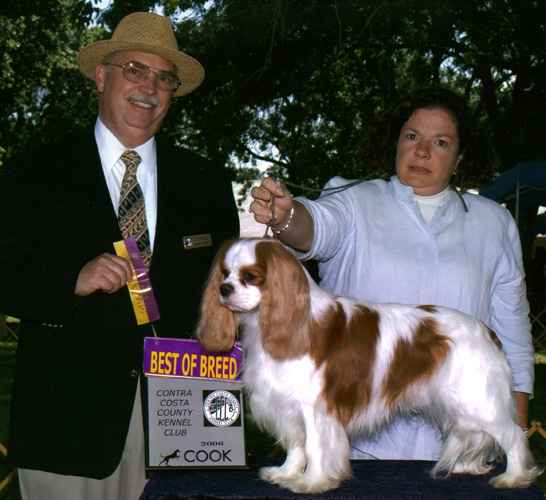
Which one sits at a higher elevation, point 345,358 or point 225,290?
point 225,290

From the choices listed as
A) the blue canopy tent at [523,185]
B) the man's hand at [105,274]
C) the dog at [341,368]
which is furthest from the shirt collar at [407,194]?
the blue canopy tent at [523,185]

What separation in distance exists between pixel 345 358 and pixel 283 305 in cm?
29

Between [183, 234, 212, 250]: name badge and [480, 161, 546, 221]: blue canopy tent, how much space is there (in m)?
9.13

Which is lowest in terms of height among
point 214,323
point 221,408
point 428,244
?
point 221,408

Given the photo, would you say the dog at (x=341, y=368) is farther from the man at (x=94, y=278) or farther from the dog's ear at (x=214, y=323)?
the man at (x=94, y=278)

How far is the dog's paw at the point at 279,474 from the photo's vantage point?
2369 mm

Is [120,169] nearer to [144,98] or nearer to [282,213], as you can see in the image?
[144,98]

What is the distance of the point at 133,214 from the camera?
8.59 feet

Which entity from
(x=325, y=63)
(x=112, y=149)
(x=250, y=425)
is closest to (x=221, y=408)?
(x=112, y=149)

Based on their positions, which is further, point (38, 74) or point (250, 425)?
point (38, 74)

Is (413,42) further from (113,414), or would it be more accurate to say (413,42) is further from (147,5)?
(113,414)

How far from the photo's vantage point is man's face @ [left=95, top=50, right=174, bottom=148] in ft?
8.87

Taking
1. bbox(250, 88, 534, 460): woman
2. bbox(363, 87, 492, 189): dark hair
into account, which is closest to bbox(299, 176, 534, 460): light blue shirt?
bbox(250, 88, 534, 460): woman

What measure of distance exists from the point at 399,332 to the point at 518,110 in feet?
43.4
